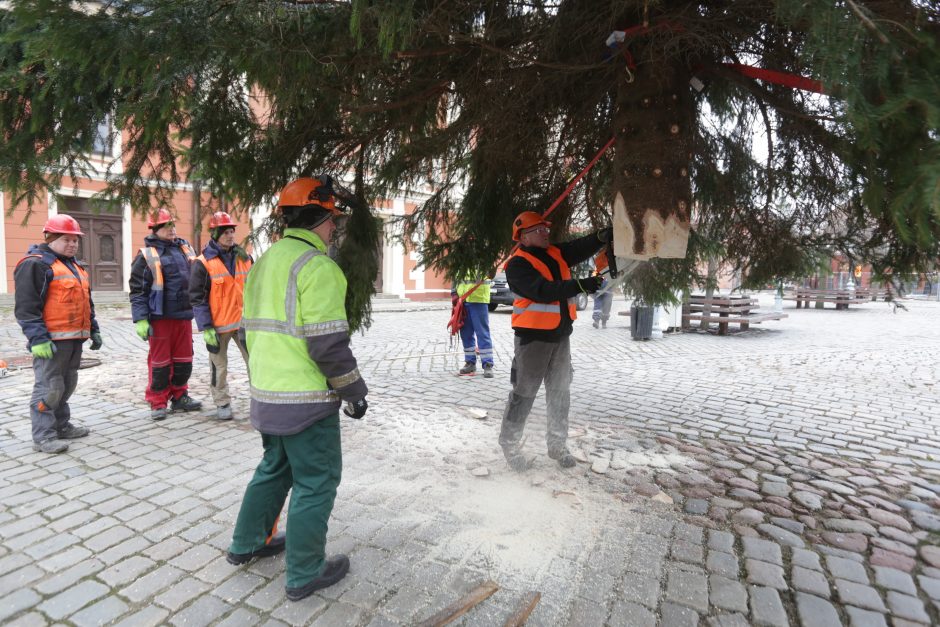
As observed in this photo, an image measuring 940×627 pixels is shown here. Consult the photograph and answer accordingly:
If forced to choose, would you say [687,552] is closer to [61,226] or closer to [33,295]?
[33,295]

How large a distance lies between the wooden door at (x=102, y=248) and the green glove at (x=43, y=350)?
50.7ft

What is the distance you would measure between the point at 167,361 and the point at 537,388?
12.4 feet

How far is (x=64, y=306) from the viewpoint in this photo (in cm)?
454

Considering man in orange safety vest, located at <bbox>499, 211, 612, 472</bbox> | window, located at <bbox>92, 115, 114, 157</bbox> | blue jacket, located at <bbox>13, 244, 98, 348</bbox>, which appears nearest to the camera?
window, located at <bbox>92, 115, 114, 157</bbox>

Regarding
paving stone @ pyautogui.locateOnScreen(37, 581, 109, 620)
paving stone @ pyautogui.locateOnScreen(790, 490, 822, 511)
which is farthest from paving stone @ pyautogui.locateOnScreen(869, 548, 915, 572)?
paving stone @ pyautogui.locateOnScreen(37, 581, 109, 620)

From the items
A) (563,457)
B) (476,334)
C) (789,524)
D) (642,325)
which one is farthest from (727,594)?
(642,325)

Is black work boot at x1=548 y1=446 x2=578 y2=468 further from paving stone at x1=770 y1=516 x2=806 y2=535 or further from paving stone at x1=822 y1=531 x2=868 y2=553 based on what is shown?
paving stone at x1=822 y1=531 x2=868 y2=553

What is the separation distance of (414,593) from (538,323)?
79.0 inches

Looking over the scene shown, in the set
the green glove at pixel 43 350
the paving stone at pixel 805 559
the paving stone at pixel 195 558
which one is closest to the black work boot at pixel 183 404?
the green glove at pixel 43 350

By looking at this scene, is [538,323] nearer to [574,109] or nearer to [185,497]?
[574,109]

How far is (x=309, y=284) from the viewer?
242cm

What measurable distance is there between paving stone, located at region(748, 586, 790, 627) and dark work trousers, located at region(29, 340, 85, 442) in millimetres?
5156

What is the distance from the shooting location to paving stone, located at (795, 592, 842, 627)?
7.72ft

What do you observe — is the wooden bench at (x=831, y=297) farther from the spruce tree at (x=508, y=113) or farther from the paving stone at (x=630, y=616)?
the paving stone at (x=630, y=616)
